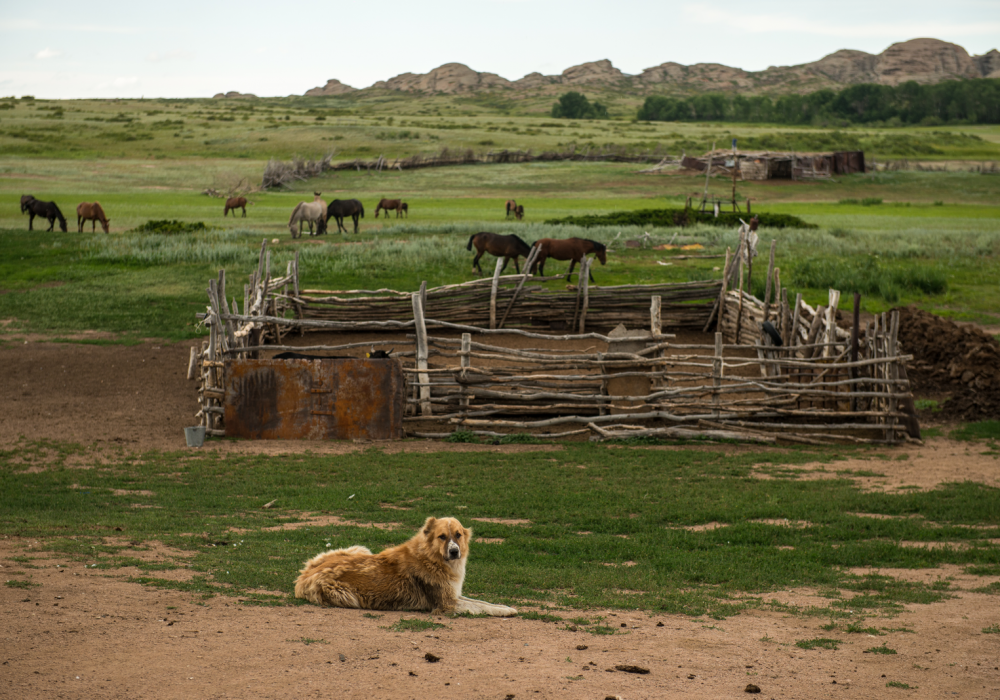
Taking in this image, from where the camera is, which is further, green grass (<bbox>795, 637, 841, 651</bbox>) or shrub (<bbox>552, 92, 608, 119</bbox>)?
shrub (<bbox>552, 92, 608, 119</bbox>)

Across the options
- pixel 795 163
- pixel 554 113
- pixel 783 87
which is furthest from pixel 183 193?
pixel 783 87

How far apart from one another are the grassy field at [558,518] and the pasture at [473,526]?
0.04 meters

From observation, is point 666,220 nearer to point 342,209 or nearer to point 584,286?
point 342,209

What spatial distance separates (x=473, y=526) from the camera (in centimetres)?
804

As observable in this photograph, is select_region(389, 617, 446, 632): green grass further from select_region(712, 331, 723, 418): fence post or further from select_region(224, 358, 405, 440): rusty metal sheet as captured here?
select_region(712, 331, 723, 418): fence post

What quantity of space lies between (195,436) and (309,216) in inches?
692

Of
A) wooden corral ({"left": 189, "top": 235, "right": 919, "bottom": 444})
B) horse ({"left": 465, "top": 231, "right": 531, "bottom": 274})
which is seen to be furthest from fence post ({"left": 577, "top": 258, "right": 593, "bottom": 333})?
wooden corral ({"left": 189, "top": 235, "right": 919, "bottom": 444})

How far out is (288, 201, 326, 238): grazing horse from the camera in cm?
2742

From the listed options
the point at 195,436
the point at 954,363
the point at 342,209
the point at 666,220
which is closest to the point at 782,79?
the point at 666,220

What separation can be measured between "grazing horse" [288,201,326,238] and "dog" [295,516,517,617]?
22988 mm

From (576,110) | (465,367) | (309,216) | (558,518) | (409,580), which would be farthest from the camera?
Result: (576,110)

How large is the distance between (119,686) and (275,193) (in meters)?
40.2

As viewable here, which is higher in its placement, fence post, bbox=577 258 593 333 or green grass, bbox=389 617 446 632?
fence post, bbox=577 258 593 333

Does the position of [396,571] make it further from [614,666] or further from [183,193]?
[183,193]
